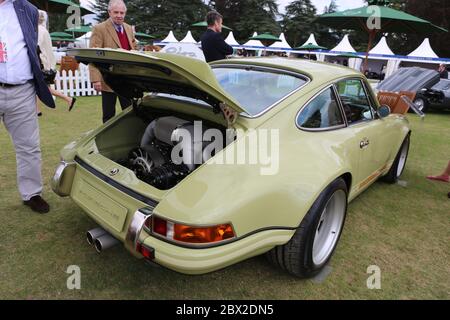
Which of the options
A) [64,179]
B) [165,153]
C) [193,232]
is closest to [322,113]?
[165,153]

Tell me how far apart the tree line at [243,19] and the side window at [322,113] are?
3456 cm

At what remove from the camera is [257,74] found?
280 cm

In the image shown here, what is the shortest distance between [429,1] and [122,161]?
33.1 m

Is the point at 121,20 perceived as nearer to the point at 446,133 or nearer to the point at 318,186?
the point at 318,186

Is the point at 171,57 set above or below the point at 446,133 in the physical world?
above

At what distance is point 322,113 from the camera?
260 centimetres

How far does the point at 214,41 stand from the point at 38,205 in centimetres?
352

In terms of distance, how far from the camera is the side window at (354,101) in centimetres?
296

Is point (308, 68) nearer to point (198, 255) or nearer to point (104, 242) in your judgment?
point (198, 255)

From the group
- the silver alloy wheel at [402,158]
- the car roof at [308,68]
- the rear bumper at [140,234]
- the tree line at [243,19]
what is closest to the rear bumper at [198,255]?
the rear bumper at [140,234]

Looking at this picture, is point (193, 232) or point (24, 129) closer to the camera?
point (193, 232)

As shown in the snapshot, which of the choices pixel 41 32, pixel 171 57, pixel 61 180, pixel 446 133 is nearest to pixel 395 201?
pixel 171 57

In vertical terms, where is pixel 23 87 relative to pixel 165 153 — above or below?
above

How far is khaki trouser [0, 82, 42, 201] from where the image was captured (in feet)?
9.11
